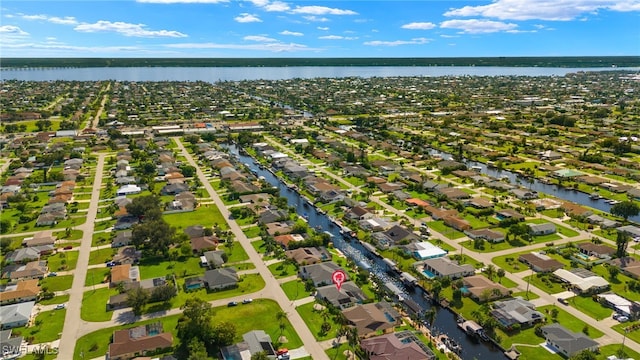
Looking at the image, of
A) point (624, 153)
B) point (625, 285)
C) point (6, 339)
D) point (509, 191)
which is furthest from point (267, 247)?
point (624, 153)

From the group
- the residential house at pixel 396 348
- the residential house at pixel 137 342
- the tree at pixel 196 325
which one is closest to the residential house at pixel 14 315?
the residential house at pixel 137 342

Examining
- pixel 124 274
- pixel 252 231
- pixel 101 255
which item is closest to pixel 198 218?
pixel 252 231

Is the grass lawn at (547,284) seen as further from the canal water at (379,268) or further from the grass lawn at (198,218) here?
the grass lawn at (198,218)

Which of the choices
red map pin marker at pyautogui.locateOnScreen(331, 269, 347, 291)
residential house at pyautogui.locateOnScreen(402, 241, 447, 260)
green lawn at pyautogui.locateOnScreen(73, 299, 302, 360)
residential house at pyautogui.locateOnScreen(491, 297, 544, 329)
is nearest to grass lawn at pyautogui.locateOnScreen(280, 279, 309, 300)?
green lawn at pyautogui.locateOnScreen(73, 299, 302, 360)

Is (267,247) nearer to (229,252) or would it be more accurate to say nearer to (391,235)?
(229,252)

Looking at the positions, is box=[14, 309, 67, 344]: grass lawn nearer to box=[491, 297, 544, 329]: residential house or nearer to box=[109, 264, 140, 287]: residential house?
box=[109, 264, 140, 287]: residential house
